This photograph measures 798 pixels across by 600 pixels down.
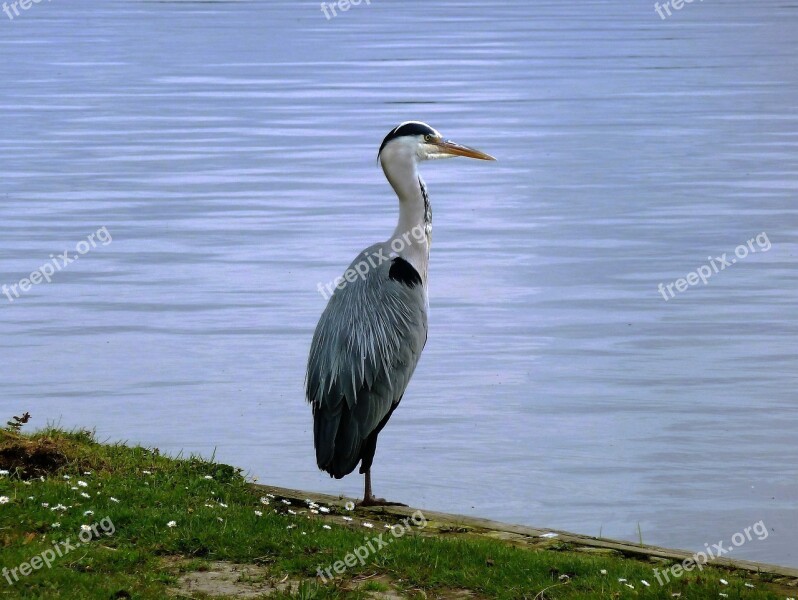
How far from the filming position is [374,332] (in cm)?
993

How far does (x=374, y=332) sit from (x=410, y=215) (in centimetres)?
104

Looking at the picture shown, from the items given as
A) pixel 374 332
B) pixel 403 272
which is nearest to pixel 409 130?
pixel 403 272

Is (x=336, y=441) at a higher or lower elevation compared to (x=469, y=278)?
lower

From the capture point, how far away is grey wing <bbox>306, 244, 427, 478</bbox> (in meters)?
9.54

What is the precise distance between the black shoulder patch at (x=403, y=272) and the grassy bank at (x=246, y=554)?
1641 millimetres

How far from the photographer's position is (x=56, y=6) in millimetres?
71938

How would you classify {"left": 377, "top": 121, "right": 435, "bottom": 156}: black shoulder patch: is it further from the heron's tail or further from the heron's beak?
the heron's tail

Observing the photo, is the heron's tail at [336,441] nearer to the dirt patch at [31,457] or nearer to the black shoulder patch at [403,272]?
the black shoulder patch at [403,272]

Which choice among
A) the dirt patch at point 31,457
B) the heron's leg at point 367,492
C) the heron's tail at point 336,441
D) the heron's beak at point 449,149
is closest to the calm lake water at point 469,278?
the heron's leg at point 367,492

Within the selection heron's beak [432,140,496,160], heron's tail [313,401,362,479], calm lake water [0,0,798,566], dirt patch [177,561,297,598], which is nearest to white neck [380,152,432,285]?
heron's beak [432,140,496,160]

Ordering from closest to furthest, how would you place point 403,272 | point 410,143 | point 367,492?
point 367,492 < point 403,272 < point 410,143

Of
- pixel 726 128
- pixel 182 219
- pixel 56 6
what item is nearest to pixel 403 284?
pixel 182 219

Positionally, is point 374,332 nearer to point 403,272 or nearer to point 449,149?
point 403,272

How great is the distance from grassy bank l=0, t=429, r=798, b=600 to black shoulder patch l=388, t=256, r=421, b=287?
64.6 inches
